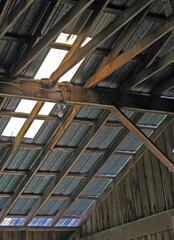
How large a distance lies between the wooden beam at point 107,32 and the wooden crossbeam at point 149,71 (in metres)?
1.11

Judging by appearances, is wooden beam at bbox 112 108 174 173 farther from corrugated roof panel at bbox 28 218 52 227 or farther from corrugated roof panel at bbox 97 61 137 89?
corrugated roof panel at bbox 28 218 52 227

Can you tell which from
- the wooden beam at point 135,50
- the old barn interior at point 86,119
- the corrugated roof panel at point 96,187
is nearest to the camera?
the wooden beam at point 135,50

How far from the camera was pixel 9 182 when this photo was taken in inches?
364

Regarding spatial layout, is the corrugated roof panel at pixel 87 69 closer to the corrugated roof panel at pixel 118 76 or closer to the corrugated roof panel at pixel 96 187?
the corrugated roof panel at pixel 118 76

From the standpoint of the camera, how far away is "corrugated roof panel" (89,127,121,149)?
8.84 m

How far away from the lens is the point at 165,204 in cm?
884

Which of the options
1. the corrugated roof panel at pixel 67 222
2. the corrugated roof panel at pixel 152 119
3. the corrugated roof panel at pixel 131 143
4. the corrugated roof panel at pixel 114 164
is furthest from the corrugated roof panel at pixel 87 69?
the corrugated roof panel at pixel 67 222

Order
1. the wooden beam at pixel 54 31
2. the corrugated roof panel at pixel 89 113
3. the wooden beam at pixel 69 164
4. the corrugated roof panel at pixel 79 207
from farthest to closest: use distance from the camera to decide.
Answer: the corrugated roof panel at pixel 79 207 < the wooden beam at pixel 69 164 < the corrugated roof panel at pixel 89 113 < the wooden beam at pixel 54 31

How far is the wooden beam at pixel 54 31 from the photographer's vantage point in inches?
223

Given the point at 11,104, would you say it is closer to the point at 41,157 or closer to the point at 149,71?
the point at 41,157

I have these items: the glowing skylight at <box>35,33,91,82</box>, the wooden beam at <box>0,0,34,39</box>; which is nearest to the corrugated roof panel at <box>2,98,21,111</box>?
the glowing skylight at <box>35,33,91,82</box>

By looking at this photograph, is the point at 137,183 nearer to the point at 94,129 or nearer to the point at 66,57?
the point at 94,129

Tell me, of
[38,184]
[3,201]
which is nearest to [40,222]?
[3,201]

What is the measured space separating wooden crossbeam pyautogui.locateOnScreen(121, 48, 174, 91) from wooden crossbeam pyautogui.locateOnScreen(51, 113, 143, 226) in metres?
1.13
